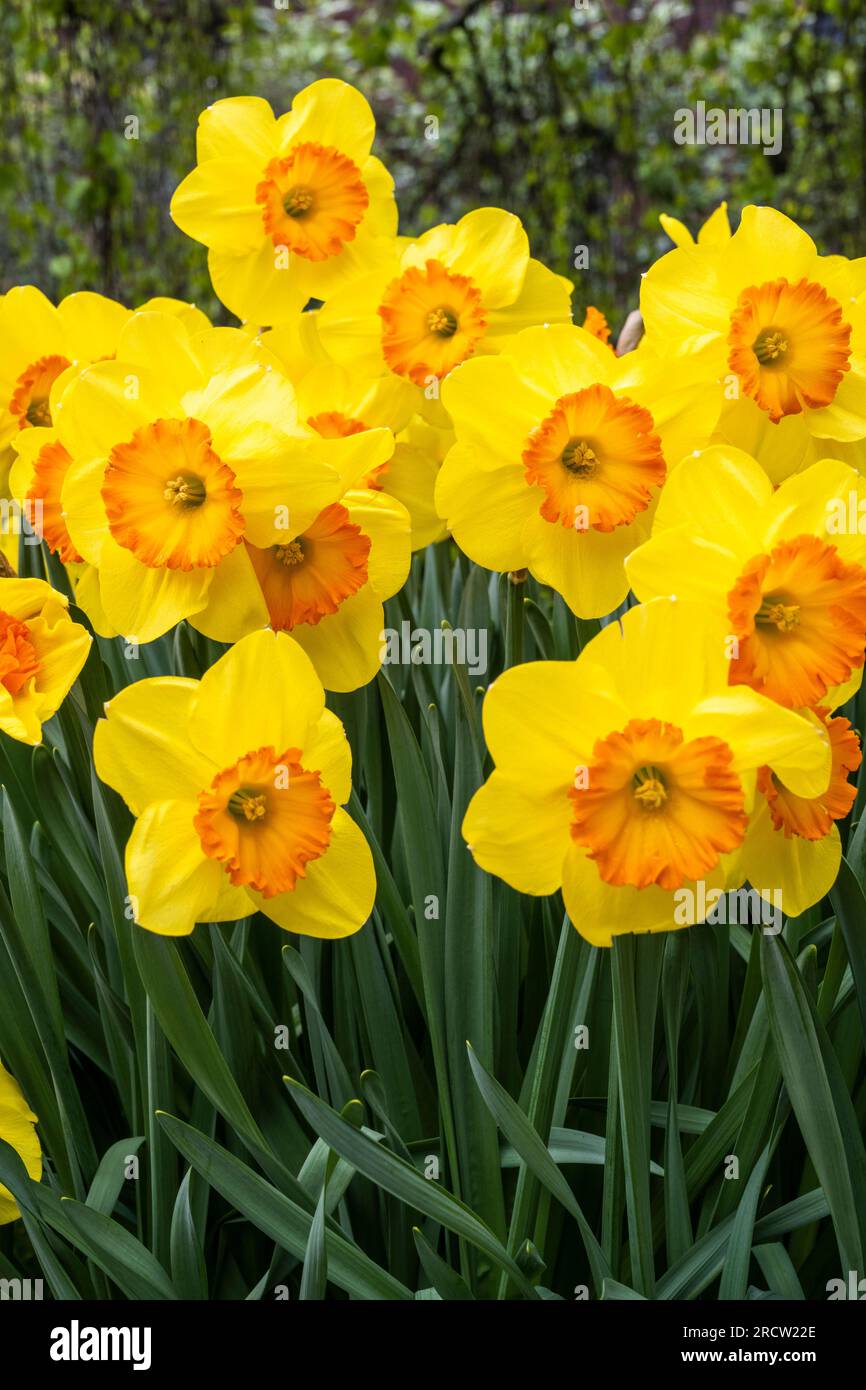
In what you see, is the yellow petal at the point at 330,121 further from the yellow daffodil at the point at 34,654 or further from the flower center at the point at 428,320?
the yellow daffodil at the point at 34,654

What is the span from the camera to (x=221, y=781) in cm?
80

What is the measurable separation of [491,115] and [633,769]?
164 inches

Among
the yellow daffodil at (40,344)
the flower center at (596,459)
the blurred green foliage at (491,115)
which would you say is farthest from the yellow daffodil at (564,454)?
the blurred green foliage at (491,115)

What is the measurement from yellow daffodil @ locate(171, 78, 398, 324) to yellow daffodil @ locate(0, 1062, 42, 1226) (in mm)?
672

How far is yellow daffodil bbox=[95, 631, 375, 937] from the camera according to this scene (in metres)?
0.79

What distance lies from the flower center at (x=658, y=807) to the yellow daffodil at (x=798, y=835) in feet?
0.16

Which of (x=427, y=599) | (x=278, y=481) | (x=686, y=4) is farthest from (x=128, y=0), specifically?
(x=278, y=481)

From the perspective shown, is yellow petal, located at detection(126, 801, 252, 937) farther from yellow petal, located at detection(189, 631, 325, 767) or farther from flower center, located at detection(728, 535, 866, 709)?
flower center, located at detection(728, 535, 866, 709)

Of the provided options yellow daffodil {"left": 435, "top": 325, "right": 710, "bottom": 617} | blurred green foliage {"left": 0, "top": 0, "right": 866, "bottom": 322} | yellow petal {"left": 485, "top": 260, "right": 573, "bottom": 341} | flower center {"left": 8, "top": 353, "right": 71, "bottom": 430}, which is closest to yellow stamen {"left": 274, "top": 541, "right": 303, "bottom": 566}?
yellow daffodil {"left": 435, "top": 325, "right": 710, "bottom": 617}

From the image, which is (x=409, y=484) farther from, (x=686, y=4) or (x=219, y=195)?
(x=686, y=4)

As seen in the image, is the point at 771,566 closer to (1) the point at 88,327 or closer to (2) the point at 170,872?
(2) the point at 170,872

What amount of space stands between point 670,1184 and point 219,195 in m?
0.90

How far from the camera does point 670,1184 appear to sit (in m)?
0.92
